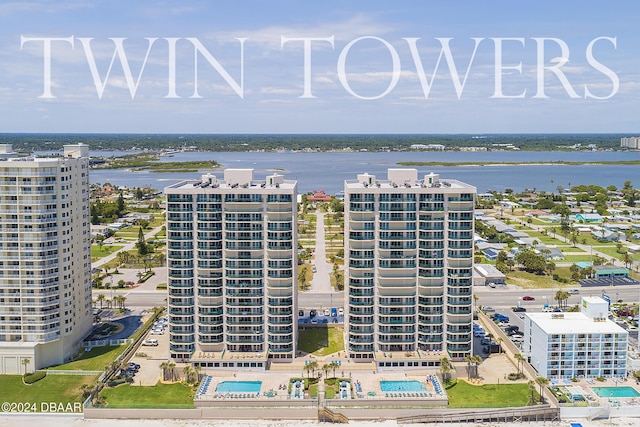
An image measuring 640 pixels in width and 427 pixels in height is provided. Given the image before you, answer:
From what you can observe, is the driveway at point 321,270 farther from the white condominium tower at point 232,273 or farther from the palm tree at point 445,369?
the palm tree at point 445,369

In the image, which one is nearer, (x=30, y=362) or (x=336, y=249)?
(x=30, y=362)

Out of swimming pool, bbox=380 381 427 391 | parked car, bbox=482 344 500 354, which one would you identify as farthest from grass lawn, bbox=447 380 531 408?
parked car, bbox=482 344 500 354

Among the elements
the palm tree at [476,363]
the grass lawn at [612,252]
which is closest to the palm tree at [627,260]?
the grass lawn at [612,252]

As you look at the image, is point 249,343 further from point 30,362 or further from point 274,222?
point 30,362

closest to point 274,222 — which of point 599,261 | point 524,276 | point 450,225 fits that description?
point 450,225

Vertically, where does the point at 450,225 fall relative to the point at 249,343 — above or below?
above

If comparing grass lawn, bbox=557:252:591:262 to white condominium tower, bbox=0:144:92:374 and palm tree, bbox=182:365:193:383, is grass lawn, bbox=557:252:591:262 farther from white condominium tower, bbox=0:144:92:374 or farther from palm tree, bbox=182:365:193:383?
white condominium tower, bbox=0:144:92:374
